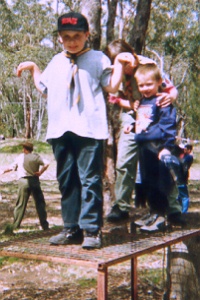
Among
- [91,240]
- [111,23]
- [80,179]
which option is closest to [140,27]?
[111,23]

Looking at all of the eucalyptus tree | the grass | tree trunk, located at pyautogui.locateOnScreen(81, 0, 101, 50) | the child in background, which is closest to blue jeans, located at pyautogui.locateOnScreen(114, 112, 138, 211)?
the child in background

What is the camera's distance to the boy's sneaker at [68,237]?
3670 millimetres

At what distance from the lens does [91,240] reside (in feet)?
11.5

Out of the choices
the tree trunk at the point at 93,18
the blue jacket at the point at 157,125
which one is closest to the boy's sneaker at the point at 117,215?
the blue jacket at the point at 157,125

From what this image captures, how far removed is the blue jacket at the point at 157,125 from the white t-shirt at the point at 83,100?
27.0 inches

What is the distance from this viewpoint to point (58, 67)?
3756 mm

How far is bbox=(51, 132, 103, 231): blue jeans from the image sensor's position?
3594 millimetres

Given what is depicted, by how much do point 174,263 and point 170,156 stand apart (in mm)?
1619

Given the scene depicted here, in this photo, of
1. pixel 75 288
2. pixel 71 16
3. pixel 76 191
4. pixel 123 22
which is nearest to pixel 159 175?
pixel 76 191

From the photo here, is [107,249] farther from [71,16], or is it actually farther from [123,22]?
[123,22]

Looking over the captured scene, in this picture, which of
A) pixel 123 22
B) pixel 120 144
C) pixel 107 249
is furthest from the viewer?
pixel 123 22

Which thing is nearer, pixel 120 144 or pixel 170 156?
pixel 170 156

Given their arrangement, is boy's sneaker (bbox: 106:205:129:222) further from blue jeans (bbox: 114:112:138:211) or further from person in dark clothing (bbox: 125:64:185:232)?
person in dark clothing (bbox: 125:64:185:232)

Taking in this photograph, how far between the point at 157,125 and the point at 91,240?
45.9 inches
